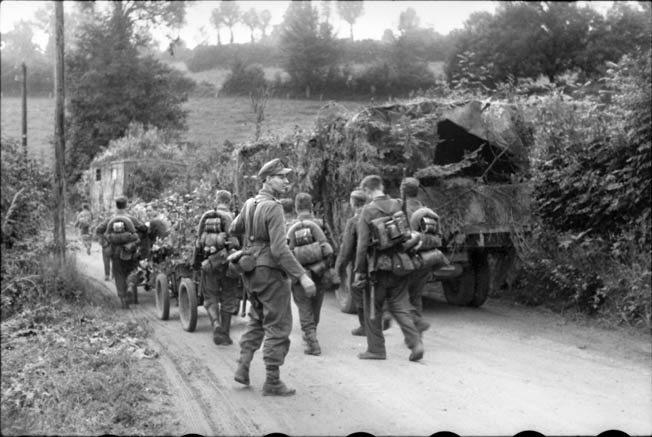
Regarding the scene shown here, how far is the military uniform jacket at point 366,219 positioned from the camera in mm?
7199

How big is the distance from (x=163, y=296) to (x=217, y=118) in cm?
344

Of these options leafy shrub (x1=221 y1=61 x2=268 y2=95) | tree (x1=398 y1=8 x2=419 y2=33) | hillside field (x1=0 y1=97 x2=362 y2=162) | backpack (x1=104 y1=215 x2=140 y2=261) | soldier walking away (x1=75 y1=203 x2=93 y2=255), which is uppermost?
tree (x1=398 y1=8 x2=419 y2=33)

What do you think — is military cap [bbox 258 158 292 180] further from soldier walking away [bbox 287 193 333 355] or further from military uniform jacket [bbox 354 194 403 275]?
soldier walking away [bbox 287 193 333 355]

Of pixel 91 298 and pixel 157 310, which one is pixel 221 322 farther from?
pixel 91 298

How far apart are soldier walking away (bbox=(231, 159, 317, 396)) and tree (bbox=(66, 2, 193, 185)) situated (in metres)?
1.54

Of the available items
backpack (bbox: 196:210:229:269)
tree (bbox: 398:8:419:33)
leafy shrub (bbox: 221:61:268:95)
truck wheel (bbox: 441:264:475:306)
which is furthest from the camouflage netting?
tree (bbox: 398:8:419:33)

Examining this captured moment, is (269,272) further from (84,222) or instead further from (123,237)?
(84,222)

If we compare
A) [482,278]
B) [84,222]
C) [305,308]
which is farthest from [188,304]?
[84,222]

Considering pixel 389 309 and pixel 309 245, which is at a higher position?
pixel 309 245

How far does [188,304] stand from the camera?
364 inches

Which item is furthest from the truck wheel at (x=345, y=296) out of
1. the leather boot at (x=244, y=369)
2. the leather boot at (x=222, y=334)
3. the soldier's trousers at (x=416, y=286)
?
the leather boot at (x=244, y=369)

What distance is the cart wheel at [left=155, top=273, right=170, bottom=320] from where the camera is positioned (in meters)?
9.91

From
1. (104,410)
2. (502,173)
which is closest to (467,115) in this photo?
(502,173)

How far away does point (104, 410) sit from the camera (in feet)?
16.3
